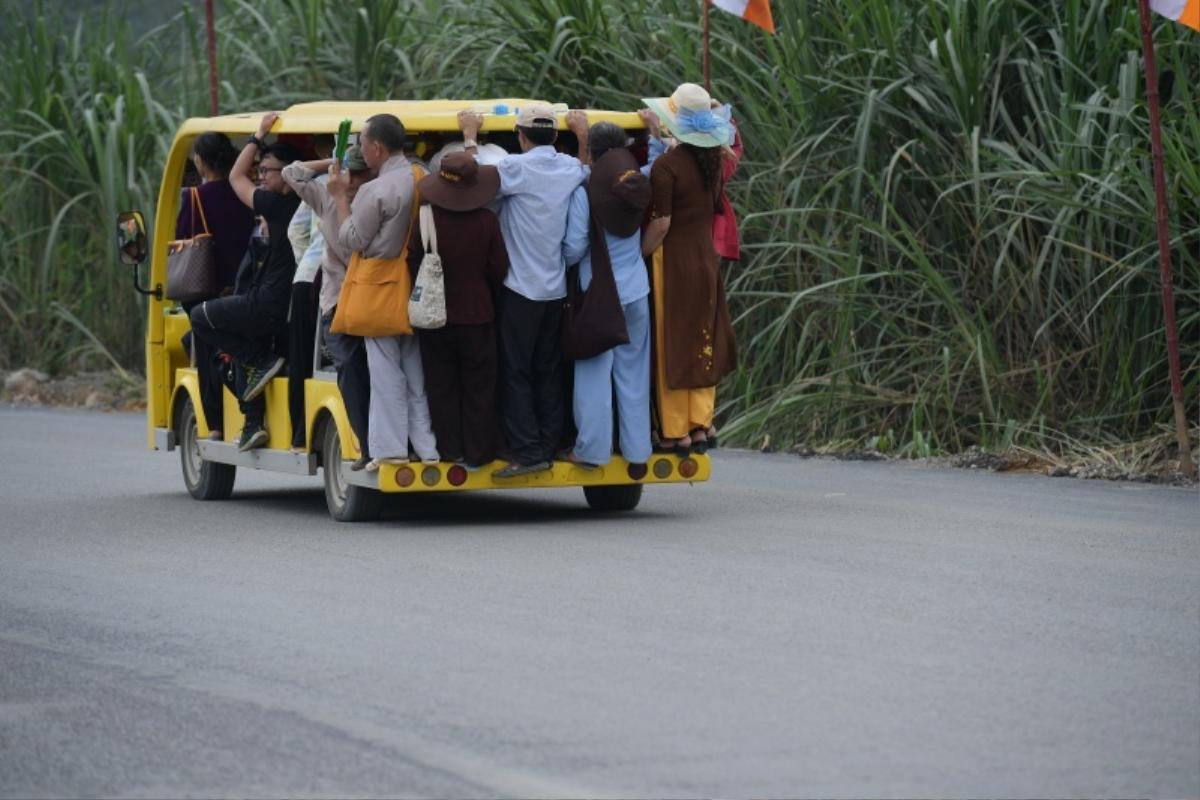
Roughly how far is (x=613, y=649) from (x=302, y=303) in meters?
4.90

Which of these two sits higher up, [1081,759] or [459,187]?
[459,187]

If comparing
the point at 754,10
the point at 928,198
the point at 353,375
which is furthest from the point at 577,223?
the point at 928,198

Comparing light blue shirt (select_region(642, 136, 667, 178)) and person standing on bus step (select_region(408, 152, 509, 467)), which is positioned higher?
light blue shirt (select_region(642, 136, 667, 178))

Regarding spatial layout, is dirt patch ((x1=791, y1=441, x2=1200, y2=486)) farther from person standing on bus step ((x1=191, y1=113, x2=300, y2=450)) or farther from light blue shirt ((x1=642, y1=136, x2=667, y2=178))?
person standing on bus step ((x1=191, y1=113, x2=300, y2=450))

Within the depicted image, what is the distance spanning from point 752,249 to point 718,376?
4.94 metres

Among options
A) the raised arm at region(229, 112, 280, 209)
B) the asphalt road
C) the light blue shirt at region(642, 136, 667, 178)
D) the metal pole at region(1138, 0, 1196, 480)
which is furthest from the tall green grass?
the raised arm at region(229, 112, 280, 209)

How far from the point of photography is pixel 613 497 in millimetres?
12695

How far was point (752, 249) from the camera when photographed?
17.2 metres

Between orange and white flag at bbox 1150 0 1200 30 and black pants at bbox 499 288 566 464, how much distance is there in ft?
12.3

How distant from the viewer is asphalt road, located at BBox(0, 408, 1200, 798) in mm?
6441

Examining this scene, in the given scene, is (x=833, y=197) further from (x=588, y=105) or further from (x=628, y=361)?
(x=628, y=361)

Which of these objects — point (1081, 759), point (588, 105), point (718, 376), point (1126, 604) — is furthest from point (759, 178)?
point (1081, 759)

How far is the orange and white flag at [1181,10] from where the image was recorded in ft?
43.7

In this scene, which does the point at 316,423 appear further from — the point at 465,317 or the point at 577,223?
the point at 577,223
